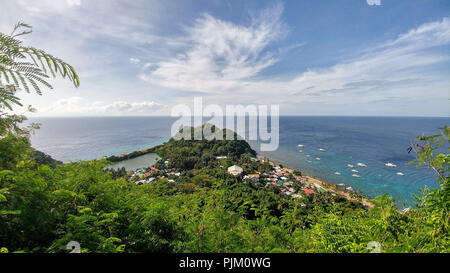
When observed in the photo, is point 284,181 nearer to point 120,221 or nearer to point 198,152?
point 198,152

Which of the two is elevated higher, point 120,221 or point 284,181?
point 120,221

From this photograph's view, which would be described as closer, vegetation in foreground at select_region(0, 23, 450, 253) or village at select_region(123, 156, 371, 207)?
vegetation in foreground at select_region(0, 23, 450, 253)

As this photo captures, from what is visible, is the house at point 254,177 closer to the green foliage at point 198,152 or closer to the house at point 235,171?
the house at point 235,171

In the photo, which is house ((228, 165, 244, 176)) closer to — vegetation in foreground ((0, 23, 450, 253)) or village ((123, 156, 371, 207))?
village ((123, 156, 371, 207))

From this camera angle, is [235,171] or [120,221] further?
[235,171]

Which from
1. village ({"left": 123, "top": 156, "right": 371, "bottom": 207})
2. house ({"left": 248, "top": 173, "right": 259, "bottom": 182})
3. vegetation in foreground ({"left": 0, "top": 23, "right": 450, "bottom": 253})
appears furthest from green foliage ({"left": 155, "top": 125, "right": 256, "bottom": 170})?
vegetation in foreground ({"left": 0, "top": 23, "right": 450, "bottom": 253})

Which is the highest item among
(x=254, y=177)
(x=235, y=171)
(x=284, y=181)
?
(x=235, y=171)

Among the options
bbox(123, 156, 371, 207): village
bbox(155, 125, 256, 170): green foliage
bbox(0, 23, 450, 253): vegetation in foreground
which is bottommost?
bbox(123, 156, 371, 207): village

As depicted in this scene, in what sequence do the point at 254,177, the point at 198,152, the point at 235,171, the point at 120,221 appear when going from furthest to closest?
the point at 198,152 → the point at 235,171 → the point at 254,177 → the point at 120,221

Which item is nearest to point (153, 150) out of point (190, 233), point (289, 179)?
point (289, 179)

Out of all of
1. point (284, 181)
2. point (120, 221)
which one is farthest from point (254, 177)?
point (120, 221)

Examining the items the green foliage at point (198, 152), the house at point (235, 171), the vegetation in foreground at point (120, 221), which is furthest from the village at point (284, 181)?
the vegetation in foreground at point (120, 221)
